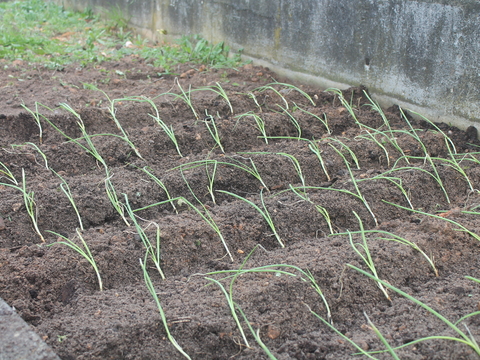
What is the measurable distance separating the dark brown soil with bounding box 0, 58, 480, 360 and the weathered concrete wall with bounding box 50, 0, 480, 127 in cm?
21

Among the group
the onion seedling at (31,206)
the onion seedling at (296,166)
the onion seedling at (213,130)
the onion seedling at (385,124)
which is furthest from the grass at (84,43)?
the onion seedling at (31,206)

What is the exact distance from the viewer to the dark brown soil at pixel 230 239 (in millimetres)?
1659

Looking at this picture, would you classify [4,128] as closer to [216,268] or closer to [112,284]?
[112,284]

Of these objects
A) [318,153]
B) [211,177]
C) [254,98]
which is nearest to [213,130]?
[254,98]

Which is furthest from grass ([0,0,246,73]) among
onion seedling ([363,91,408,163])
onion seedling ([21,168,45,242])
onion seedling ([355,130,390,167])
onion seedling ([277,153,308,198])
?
onion seedling ([21,168,45,242])

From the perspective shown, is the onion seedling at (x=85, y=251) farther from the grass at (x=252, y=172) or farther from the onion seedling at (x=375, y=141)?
the onion seedling at (x=375, y=141)

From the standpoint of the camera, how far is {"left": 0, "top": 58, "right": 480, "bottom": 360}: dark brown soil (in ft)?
5.44

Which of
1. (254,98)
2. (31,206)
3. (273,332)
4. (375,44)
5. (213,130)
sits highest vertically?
(375,44)

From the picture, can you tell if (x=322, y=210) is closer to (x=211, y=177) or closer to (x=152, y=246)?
(x=211, y=177)

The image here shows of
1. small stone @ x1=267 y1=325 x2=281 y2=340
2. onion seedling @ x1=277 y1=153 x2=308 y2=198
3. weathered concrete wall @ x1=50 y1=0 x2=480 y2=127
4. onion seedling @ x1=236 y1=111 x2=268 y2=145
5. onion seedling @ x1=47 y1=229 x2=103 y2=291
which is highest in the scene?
weathered concrete wall @ x1=50 y1=0 x2=480 y2=127

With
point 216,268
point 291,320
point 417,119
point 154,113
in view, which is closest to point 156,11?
point 154,113

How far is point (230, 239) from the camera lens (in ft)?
7.16

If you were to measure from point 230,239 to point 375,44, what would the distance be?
213cm

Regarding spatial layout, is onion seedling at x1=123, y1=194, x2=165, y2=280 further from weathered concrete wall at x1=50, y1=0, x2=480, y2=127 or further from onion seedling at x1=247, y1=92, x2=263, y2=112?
weathered concrete wall at x1=50, y1=0, x2=480, y2=127
